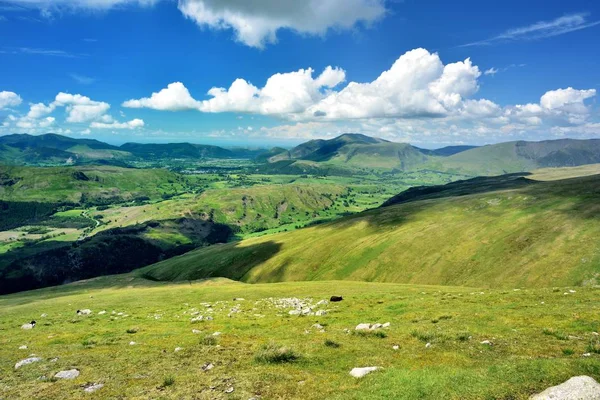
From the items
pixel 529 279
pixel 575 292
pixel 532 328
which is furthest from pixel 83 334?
pixel 529 279

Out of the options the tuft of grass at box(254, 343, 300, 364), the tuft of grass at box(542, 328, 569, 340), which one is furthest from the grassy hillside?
the tuft of grass at box(254, 343, 300, 364)

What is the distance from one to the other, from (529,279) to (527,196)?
262 ft

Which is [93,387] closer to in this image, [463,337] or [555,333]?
[463,337]

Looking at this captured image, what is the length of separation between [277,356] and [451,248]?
317ft

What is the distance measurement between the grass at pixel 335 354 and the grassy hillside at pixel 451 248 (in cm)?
4956

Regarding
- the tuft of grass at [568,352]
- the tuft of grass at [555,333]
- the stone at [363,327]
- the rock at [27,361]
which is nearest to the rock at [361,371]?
the stone at [363,327]

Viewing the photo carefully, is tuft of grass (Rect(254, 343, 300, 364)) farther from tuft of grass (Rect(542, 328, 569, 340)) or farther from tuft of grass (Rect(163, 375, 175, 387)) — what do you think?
tuft of grass (Rect(542, 328, 569, 340))

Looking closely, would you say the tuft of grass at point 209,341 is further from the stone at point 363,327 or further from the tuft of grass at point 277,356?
the stone at point 363,327

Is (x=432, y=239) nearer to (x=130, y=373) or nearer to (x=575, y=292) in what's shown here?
(x=575, y=292)

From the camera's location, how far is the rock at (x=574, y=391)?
14023 millimetres

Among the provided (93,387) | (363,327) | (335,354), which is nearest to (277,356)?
(335,354)

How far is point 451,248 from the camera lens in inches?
4119

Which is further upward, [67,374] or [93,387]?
[93,387]

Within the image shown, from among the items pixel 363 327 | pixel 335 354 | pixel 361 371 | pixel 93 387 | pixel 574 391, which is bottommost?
pixel 363 327
